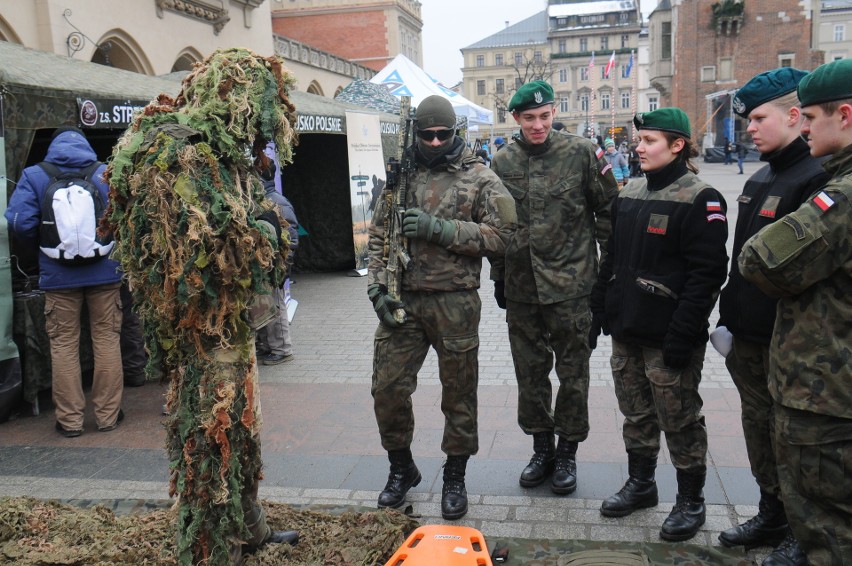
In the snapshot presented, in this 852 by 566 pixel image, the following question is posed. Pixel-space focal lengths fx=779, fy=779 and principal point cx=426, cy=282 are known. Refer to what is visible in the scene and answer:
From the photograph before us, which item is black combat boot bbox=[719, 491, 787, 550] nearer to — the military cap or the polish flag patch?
the polish flag patch

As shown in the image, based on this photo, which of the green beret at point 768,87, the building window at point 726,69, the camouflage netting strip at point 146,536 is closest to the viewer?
the green beret at point 768,87

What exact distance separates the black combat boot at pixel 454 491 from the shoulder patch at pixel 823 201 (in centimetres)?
220

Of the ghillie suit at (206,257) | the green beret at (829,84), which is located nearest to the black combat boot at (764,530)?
the green beret at (829,84)

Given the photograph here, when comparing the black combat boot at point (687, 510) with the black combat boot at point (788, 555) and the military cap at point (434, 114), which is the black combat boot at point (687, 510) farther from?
the military cap at point (434, 114)

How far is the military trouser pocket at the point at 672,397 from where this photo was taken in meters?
3.66

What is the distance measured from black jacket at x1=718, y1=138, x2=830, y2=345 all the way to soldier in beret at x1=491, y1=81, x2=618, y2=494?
89 cm

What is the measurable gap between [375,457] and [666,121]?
263cm

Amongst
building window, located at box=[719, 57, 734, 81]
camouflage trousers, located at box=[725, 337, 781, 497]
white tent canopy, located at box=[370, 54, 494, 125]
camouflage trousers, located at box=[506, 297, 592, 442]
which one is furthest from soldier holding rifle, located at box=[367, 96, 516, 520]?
building window, located at box=[719, 57, 734, 81]

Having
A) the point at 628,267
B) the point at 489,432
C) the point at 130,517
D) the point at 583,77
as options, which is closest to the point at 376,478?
the point at 489,432

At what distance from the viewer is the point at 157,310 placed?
300 centimetres

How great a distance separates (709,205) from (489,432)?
2314 millimetres

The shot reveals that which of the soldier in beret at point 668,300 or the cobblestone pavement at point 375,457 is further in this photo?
the cobblestone pavement at point 375,457

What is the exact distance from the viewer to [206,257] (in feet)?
9.47

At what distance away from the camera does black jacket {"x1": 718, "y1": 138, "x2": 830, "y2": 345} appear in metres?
3.25
